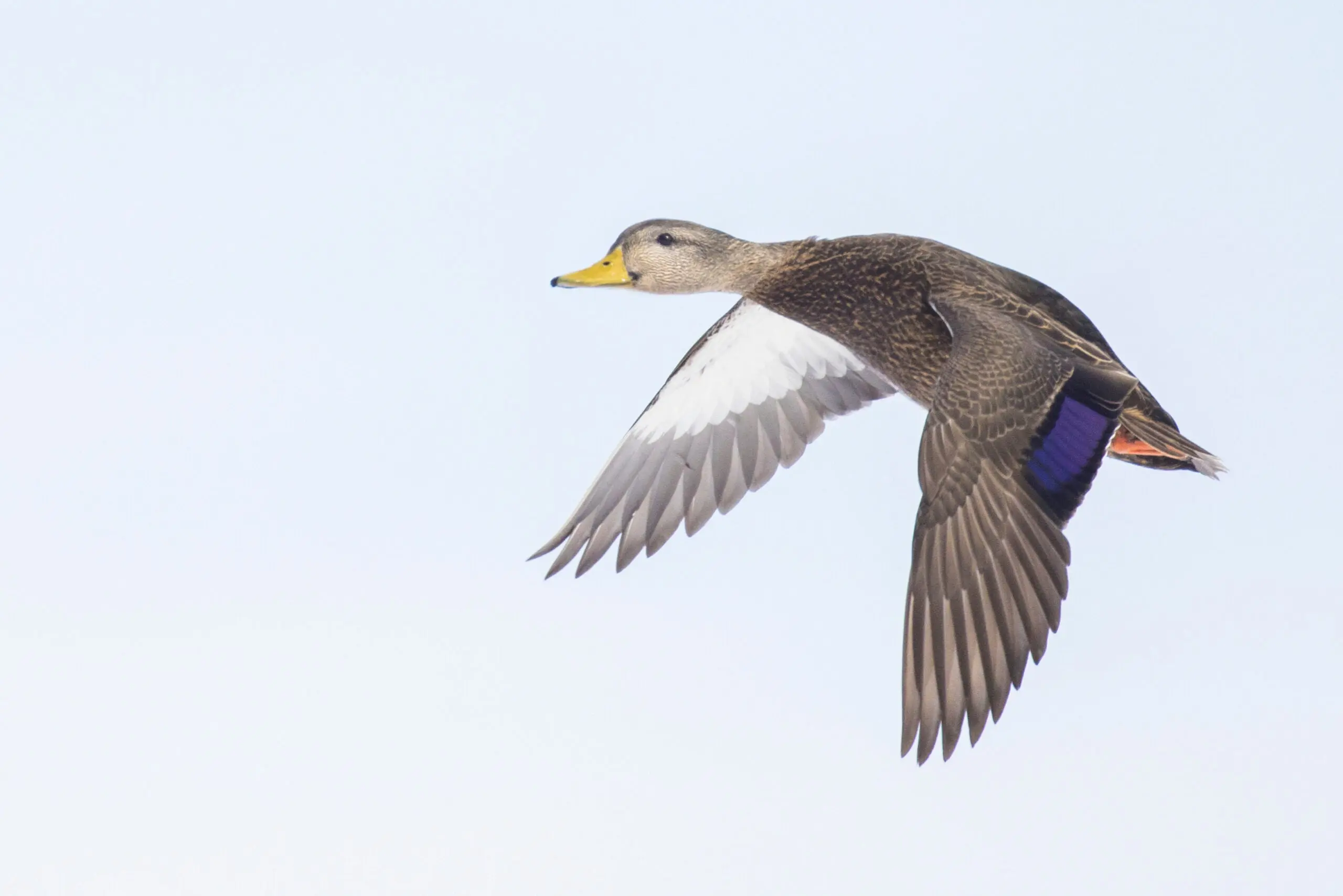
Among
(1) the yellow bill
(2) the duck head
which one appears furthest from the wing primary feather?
(1) the yellow bill

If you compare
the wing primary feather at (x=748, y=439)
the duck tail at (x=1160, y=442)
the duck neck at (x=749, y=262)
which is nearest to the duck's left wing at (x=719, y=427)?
the wing primary feather at (x=748, y=439)

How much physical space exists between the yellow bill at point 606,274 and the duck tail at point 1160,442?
2.21 metres

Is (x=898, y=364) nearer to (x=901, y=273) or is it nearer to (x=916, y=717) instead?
(x=901, y=273)

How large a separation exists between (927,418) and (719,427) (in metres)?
2.23

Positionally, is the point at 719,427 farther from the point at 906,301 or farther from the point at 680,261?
the point at 906,301

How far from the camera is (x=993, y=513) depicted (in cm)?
547

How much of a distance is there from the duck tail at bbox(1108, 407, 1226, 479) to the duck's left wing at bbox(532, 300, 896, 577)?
5.58 ft

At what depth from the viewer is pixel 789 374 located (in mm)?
7934

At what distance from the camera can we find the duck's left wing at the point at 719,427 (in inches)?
299

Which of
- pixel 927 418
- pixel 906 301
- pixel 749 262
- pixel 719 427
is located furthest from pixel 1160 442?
pixel 719 427

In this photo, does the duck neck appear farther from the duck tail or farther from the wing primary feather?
the duck tail

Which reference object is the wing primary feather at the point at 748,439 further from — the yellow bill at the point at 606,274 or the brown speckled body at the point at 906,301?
the yellow bill at the point at 606,274

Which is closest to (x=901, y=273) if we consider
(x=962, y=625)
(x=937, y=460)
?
(x=937, y=460)

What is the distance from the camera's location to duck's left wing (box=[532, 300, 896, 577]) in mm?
7586
